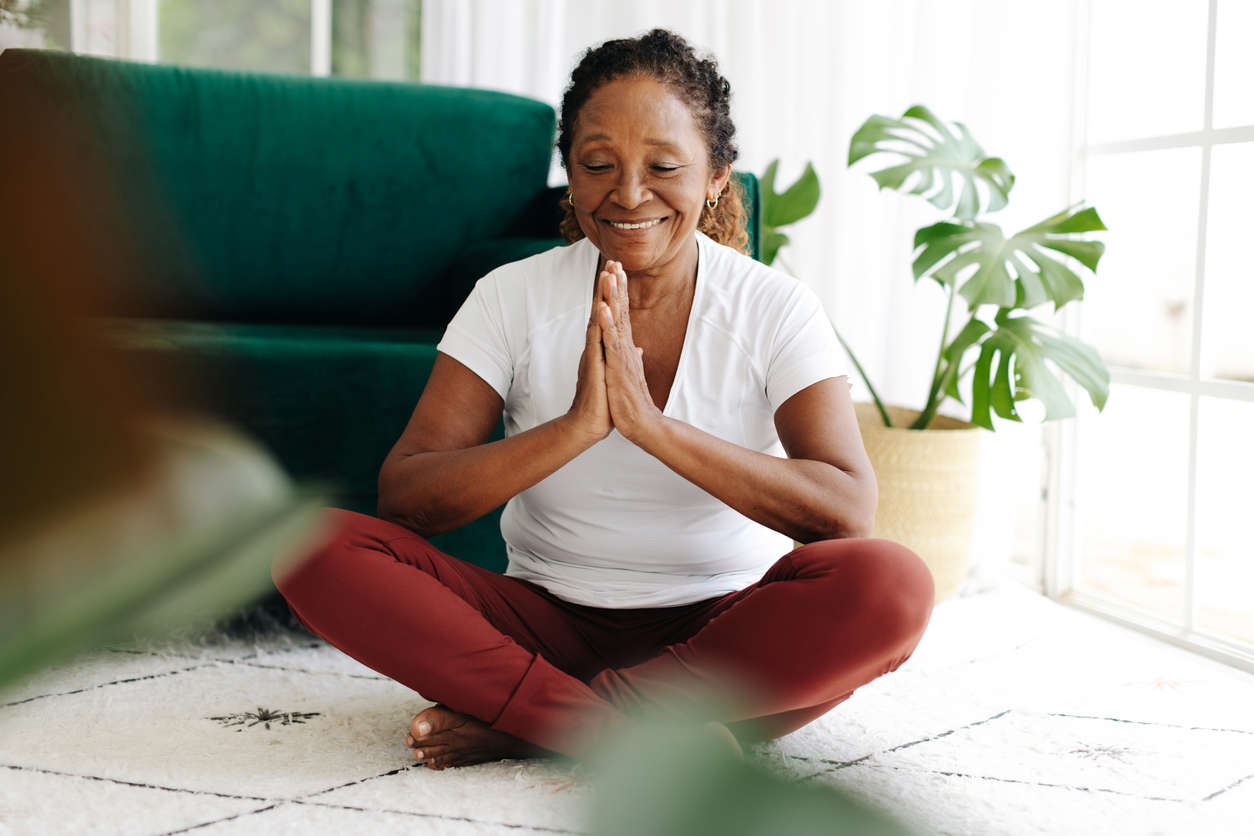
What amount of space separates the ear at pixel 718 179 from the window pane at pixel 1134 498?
Result: 1035 millimetres

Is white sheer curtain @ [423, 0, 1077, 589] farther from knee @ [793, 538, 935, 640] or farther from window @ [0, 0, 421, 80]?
knee @ [793, 538, 935, 640]

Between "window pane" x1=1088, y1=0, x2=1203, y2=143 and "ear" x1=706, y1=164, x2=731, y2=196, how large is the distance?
1.02m

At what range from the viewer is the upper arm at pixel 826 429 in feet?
4.05

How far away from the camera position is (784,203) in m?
2.18

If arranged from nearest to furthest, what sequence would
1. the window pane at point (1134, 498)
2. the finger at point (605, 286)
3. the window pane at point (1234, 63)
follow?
the finger at point (605, 286), the window pane at point (1234, 63), the window pane at point (1134, 498)

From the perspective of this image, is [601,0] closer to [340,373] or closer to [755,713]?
[340,373]

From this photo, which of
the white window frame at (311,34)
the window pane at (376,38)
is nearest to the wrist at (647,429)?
the white window frame at (311,34)

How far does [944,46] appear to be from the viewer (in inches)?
88.7

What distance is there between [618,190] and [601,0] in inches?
74.6

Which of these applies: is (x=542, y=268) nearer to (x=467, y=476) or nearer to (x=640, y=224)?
(x=640, y=224)

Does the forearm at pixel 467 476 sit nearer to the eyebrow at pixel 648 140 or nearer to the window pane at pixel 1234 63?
the eyebrow at pixel 648 140

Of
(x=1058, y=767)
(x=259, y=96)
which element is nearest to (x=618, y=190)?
(x=1058, y=767)

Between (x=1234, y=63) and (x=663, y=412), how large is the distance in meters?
1.22

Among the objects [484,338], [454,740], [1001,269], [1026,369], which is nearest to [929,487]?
[1026,369]
